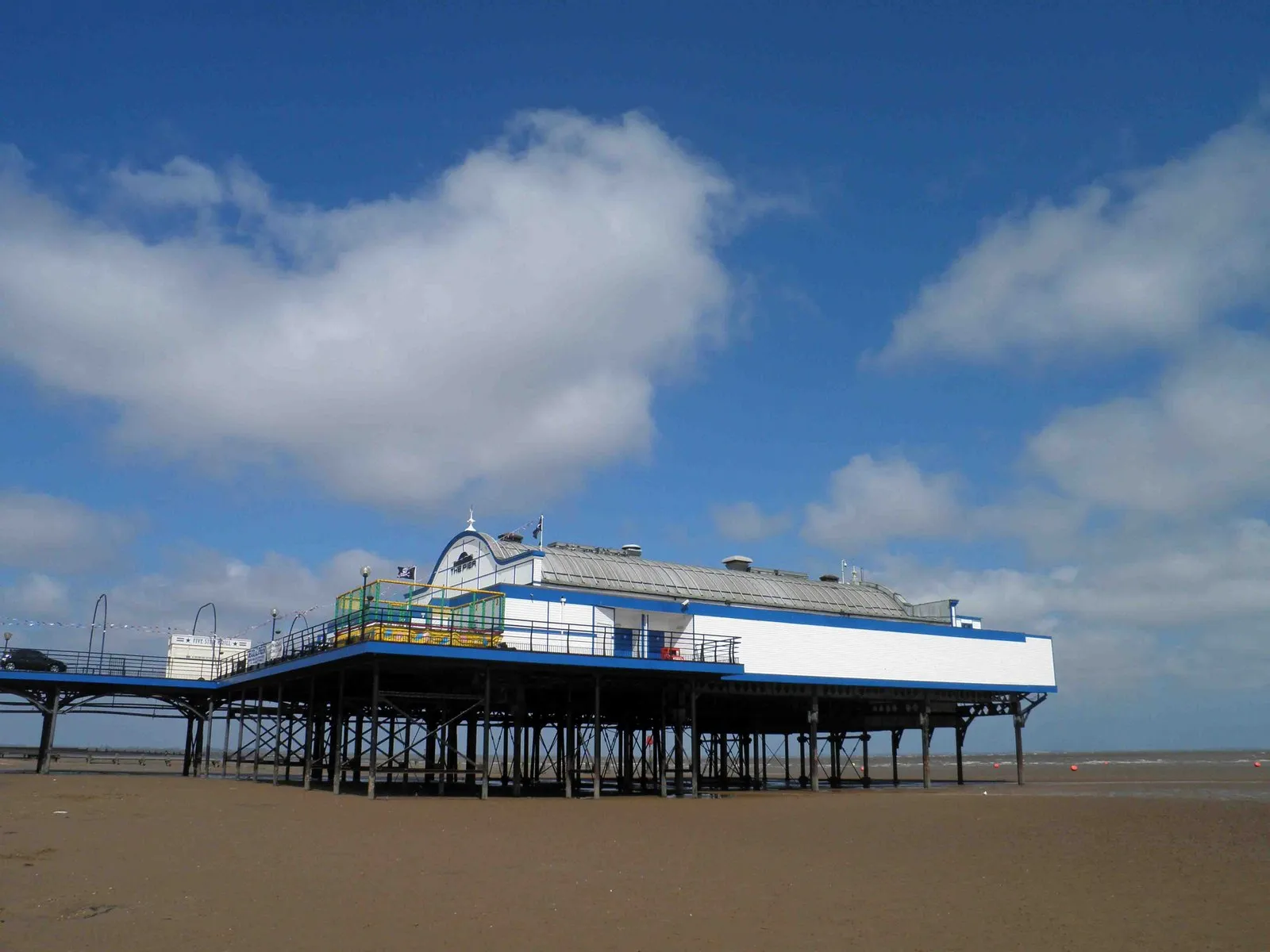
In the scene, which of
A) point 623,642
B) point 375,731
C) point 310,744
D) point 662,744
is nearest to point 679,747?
point 662,744

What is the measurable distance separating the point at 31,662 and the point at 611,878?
37.2 m

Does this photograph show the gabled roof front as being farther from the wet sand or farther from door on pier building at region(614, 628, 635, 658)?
the wet sand

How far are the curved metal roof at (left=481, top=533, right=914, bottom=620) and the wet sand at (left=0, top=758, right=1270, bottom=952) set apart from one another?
14.7m

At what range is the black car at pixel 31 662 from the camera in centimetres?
4306

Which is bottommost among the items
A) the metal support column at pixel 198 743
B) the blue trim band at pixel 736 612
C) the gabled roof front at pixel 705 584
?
the metal support column at pixel 198 743

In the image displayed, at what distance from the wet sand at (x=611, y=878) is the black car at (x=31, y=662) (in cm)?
1560

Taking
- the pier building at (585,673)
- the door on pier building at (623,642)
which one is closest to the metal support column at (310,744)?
the pier building at (585,673)

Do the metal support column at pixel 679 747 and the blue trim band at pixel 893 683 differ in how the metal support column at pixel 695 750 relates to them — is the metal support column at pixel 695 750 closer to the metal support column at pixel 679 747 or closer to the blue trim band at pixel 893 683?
the metal support column at pixel 679 747

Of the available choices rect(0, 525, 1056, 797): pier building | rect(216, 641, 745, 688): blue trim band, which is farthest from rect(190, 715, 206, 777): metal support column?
rect(216, 641, 745, 688): blue trim band

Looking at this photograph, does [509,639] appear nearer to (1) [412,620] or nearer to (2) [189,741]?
(1) [412,620]

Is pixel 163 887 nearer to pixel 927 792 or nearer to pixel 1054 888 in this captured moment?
pixel 1054 888

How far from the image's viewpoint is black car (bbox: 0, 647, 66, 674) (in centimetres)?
4306

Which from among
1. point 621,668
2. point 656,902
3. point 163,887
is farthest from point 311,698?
point 656,902

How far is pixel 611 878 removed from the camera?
16.5m
